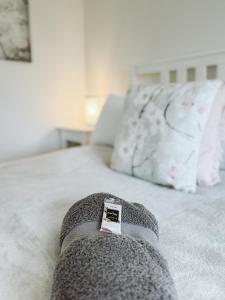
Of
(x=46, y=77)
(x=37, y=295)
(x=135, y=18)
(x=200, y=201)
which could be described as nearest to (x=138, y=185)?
(x=200, y=201)

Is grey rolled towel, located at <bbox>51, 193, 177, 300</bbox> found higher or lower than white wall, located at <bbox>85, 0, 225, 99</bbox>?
lower

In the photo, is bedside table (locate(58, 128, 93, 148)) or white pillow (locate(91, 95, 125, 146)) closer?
white pillow (locate(91, 95, 125, 146))

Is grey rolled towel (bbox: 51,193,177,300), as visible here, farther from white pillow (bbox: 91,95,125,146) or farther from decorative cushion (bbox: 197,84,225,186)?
white pillow (bbox: 91,95,125,146)

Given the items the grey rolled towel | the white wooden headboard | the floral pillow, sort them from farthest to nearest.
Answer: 1. the white wooden headboard
2. the floral pillow
3. the grey rolled towel

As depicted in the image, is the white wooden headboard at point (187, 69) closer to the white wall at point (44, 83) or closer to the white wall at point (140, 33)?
the white wall at point (140, 33)

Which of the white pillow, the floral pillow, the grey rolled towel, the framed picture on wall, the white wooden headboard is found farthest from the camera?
the framed picture on wall

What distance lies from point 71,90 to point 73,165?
4.68 ft

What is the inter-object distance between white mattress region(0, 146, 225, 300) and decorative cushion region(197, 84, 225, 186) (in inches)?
2.3

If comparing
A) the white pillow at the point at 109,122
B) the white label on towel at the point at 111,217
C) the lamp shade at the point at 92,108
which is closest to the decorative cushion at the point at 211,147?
the white label on towel at the point at 111,217

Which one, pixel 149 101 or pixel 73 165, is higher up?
pixel 149 101

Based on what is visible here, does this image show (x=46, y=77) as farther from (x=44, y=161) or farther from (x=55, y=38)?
(x=44, y=161)

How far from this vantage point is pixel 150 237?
20.5 inches

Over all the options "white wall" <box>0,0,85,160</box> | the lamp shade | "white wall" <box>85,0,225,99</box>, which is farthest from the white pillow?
"white wall" <box>0,0,85,160</box>

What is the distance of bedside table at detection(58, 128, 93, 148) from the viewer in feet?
6.95
